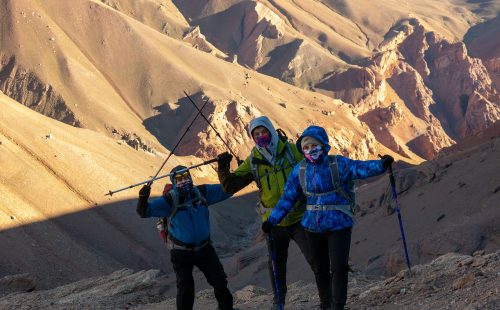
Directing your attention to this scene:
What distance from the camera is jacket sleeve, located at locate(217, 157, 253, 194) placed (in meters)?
6.69

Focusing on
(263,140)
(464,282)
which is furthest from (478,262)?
(263,140)

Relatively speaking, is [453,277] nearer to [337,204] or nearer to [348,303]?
[348,303]

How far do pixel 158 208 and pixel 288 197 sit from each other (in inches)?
57.0

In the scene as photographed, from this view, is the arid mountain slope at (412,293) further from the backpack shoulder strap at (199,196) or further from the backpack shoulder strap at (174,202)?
the backpack shoulder strap at (174,202)

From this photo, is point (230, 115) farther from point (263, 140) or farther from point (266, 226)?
point (266, 226)

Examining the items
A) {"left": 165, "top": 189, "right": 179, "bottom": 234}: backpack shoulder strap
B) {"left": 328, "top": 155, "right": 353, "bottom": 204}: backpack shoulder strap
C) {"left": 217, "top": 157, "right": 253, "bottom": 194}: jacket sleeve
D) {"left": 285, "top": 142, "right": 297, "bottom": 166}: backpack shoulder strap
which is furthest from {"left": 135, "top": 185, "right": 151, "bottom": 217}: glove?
{"left": 328, "top": 155, "right": 353, "bottom": 204}: backpack shoulder strap

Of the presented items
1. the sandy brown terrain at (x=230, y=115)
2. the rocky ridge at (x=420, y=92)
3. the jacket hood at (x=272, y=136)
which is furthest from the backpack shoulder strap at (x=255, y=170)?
the rocky ridge at (x=420, y=92)

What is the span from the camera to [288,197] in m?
6.13

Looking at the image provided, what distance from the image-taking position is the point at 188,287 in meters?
6.84

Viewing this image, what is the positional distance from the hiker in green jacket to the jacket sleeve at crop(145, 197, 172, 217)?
629 millimetres

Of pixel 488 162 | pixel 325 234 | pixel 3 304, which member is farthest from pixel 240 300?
pixel 488 162

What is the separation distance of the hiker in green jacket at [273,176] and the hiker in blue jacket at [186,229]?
0.38 meters

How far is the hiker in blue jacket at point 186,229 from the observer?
673 cm

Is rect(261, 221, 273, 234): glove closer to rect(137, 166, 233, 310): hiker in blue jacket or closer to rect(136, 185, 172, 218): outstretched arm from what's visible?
rect(137, 166, 233, 310): hiker in blue jacket
